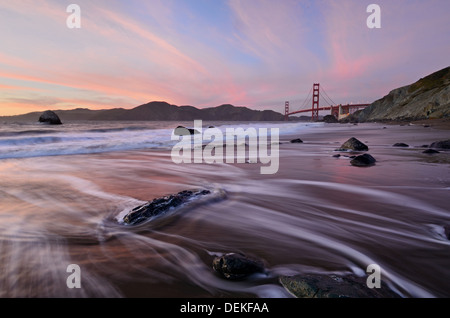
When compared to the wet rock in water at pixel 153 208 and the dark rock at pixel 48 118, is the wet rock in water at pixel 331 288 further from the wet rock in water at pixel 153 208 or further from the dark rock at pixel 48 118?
the dark rock at pixel 48 118

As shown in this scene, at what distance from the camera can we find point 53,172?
569cm

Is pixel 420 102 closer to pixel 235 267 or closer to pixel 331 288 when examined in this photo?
pixel 331 288

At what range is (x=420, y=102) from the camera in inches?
1756

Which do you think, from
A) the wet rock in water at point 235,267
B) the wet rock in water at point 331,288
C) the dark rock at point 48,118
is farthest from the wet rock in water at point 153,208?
the dark rock at point 48,118

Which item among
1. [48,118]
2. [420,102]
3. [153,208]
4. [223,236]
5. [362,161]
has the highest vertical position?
[420,102]

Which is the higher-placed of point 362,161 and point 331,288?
point 362,161

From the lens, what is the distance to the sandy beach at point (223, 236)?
1681 millimetres

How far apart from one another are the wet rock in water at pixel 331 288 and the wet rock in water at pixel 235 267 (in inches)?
8.7

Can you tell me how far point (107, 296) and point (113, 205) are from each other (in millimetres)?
1870

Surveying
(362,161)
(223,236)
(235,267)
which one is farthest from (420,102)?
(235,267)

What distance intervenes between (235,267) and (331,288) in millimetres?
646

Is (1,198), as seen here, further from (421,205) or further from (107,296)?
(421,205)
